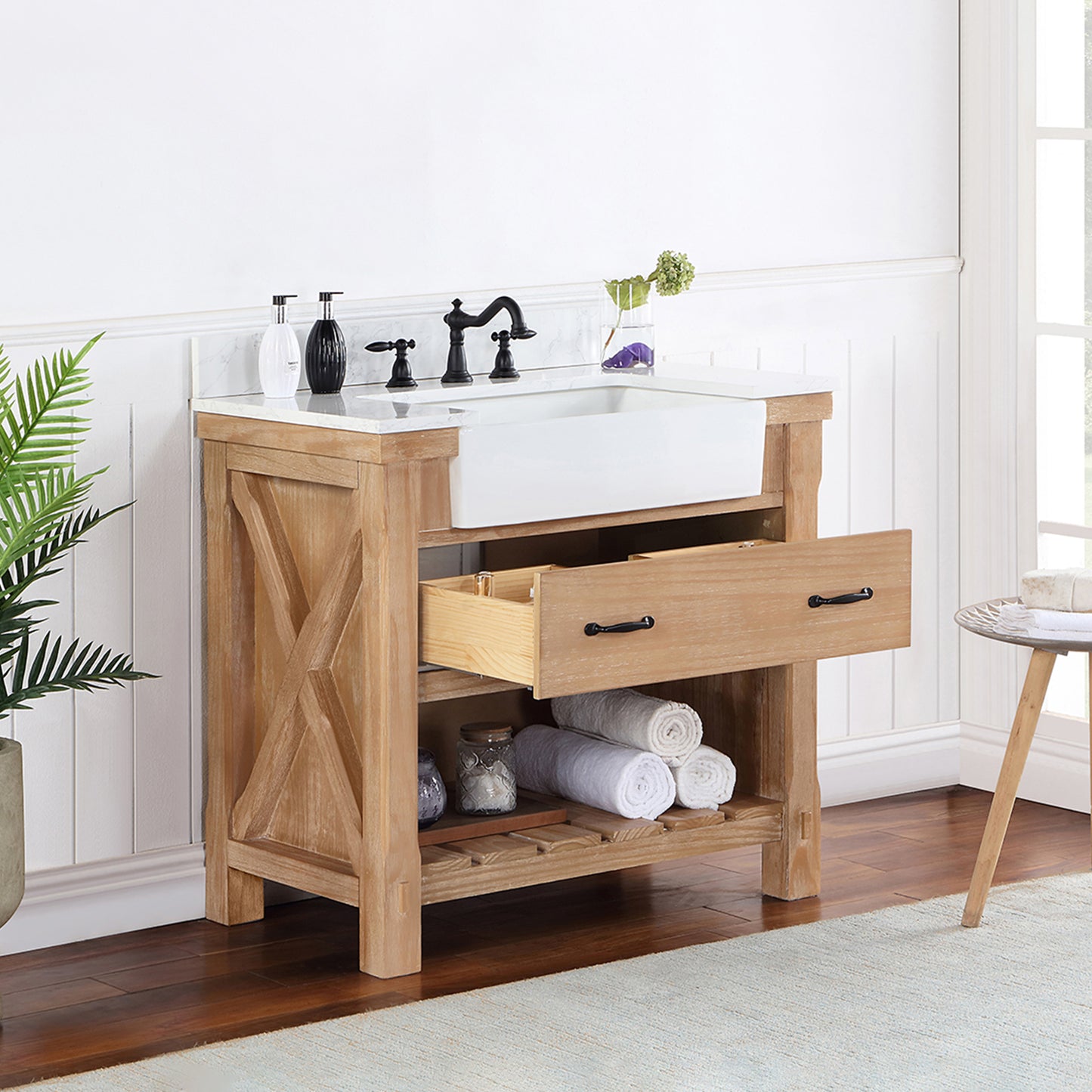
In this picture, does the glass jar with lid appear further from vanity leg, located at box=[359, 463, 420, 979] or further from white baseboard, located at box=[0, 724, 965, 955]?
white baseboard, located at box=[0, 724, 965, 955]

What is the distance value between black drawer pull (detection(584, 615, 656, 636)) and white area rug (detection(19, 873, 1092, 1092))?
49 centimetres

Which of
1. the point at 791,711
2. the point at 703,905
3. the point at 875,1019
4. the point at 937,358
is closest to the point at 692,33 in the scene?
the point at 937,358

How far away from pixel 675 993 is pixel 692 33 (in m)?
1.70

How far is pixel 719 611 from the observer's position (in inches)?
111

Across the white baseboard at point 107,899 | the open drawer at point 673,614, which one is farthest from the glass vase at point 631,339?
the white baseboard at point 107,899

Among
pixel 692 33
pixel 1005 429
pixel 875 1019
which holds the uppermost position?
pixel 692 33

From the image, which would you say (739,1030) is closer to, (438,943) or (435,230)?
(438,943)

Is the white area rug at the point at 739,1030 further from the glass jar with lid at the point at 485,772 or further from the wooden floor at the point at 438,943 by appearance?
the glass jar with lid at the point at 485,772

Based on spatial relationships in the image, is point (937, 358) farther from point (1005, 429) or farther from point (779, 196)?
point (779, 196)

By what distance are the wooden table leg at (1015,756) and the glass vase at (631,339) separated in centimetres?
80

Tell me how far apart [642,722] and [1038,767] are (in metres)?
1.10

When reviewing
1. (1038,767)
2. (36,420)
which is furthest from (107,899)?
(1038,767)

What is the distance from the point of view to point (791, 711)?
3.21 m

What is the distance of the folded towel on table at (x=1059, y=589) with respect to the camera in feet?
9.60
